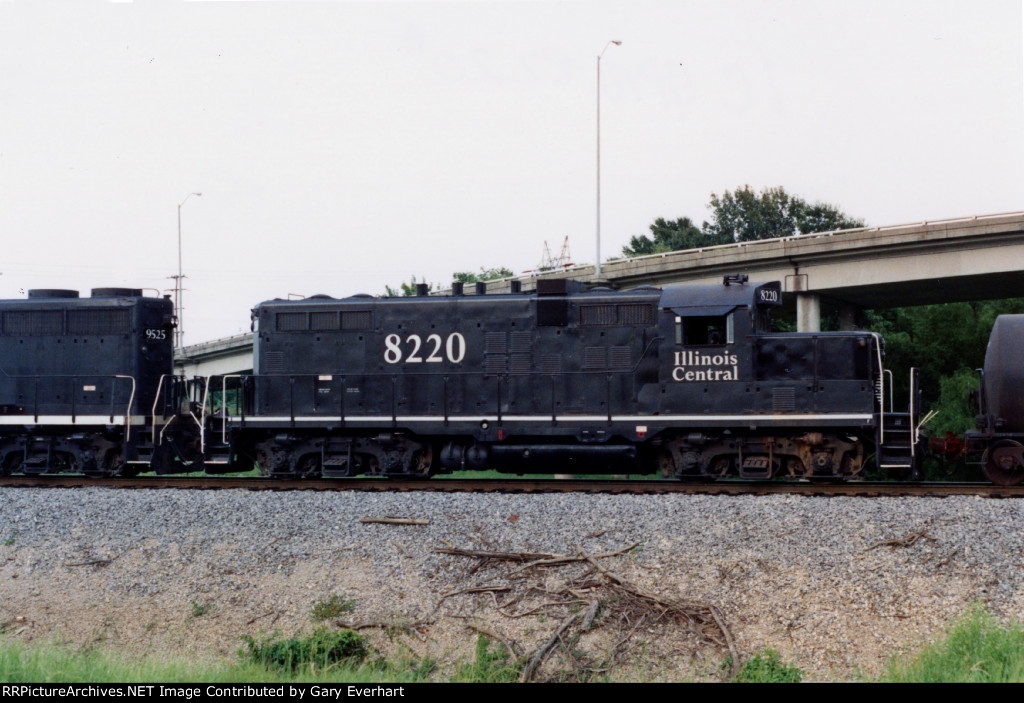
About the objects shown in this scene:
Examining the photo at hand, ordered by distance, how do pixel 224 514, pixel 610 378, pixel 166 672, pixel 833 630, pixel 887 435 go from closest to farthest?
pixel 166 672
pixel 833 630
pixel 224 514
pixel 887 435
pixel 610 378

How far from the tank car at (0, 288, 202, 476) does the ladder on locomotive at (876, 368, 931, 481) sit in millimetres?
12891

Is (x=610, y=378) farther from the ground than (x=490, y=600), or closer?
farther from the ground

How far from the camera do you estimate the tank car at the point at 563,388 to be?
1505 centimetres

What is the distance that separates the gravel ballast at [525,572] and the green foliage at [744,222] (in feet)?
178

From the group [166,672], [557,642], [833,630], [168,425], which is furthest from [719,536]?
[168,425]

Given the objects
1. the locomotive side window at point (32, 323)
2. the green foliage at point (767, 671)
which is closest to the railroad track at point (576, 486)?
the locomotive side window at point (32, 323)

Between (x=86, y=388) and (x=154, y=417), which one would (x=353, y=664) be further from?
(x=86, y=388)

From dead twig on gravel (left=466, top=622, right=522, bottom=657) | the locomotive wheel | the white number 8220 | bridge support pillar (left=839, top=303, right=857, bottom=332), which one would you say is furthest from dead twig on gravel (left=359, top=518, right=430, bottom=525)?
bridge support pillar (left=839, top=303, right=857, bottom=332)

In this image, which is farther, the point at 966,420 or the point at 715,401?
the point at 966,420

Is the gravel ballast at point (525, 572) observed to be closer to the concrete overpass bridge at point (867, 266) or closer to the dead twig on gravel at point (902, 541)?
the dead twig on gravel at point (902, 541)

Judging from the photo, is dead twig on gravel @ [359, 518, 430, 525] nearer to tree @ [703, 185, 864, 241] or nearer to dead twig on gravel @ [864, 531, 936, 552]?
dead twig on gravel @ [864, 531, 936, 552]

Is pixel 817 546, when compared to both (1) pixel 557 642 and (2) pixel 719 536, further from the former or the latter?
(1) pixel 557 642

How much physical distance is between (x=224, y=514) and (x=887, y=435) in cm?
1015

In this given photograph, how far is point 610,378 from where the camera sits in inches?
623
